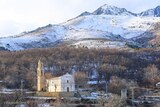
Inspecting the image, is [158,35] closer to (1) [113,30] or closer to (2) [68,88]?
(1) [113,30]

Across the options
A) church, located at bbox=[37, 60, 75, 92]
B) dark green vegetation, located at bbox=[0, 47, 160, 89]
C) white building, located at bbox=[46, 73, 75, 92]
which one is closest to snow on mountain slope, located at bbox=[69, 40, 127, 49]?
dark green vegetation, located at bbox=[0, 47, 160, 89]

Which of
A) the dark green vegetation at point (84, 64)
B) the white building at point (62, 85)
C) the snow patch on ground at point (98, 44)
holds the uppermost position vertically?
the snow patch on ground at point (98, 44)

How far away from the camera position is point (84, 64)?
97250 mm

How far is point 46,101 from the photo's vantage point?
60.5 meters

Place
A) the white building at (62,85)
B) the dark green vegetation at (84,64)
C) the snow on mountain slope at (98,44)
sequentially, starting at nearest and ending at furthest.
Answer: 1. the white building at (62,85)
2. the dark green vegetation at (84,64)
3. the snow on mountain slope at (98,44)

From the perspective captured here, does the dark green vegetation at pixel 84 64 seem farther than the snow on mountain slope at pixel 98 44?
No

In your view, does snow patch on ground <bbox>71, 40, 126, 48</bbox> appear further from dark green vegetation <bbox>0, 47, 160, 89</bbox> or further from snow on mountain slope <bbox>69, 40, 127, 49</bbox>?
dark green vegetation <bbox>0, 47, 160, 89</bbox>

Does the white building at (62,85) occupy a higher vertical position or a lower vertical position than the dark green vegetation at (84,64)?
lower

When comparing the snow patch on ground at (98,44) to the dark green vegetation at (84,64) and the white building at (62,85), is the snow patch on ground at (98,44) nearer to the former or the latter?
the dark green vegetation at (84,64)

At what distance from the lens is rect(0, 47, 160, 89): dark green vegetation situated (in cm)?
8431

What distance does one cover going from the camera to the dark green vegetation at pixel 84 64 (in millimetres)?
84312

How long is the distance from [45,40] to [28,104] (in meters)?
123

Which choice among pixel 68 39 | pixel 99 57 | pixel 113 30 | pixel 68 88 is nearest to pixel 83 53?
pixel 99 57

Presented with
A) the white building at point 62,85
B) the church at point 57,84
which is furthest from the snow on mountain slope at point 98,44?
the white building at point 62,85
